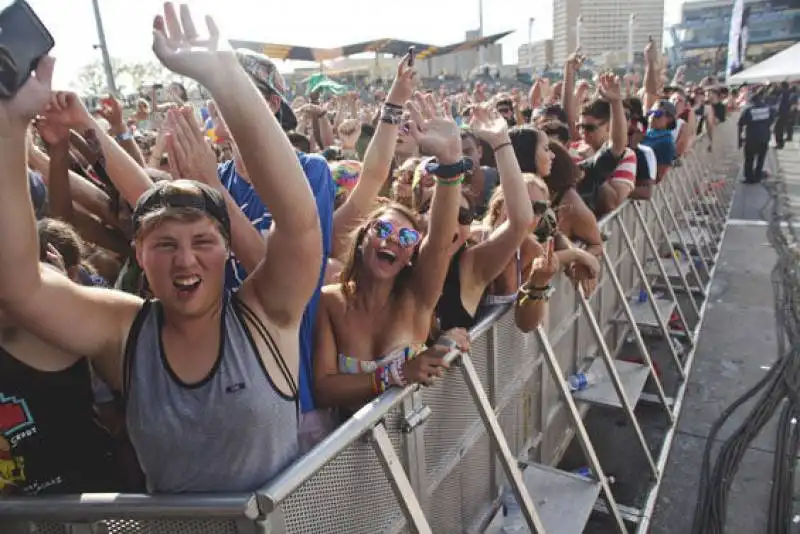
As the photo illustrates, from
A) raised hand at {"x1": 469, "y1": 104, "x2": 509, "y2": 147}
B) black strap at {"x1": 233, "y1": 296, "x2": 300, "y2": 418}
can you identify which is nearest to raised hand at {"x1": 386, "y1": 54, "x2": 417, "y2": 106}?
raised hand at {"x1": 469, "y1": 104, "x2": 509, "y2": 147}

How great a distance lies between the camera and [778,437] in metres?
4.27

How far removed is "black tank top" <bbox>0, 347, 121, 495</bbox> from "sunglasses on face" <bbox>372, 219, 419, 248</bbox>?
108cm

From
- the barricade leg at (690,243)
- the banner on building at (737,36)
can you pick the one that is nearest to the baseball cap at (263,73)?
the barricade leg at (690,243)

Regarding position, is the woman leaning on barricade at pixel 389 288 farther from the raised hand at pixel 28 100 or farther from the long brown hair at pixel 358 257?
the raised hand at pixel 28 100

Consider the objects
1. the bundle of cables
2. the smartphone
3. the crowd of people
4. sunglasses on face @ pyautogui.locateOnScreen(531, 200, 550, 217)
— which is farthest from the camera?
the bundle of cables

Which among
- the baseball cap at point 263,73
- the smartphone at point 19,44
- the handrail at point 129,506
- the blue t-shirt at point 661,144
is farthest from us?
the blue t-shirt at point 661,144

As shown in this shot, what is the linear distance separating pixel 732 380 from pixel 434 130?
4.13 meters

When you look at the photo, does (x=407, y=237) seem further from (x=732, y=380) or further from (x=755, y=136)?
(x=755, y=136)

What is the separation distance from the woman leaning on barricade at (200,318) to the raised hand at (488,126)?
52.5 inches

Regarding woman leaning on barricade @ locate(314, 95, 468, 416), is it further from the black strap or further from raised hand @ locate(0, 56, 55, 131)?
raised hand @ locate(0, 56, 55, 131)

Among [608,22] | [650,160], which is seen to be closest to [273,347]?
[650,160]

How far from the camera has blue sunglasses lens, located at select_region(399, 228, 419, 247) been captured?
2262mm

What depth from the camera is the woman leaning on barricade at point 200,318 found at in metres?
1.44

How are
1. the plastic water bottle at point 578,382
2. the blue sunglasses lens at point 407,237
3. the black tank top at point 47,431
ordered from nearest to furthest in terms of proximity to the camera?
the black tank top at point 47,431 → the blue sunglasses lens at point 407,237 → the plastic water bottle at point 578,382
